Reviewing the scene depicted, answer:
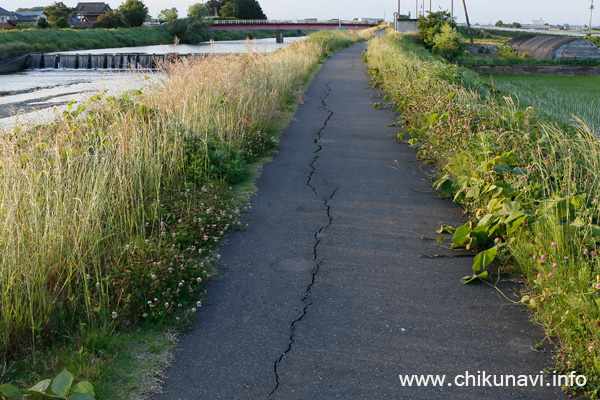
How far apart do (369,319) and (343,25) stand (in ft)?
330

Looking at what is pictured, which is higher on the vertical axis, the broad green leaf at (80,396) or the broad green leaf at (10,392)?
the broad green leaf at (10,392)

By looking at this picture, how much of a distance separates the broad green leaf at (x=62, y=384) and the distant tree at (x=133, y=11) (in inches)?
3358

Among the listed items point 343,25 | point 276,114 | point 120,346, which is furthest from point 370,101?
point 343,25

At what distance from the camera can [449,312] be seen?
164 inches

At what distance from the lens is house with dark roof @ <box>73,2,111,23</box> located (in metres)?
124

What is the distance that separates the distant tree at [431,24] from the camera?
45906 millimetres

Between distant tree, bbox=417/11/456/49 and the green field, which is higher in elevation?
distant tree, bbox=417/11/456/49

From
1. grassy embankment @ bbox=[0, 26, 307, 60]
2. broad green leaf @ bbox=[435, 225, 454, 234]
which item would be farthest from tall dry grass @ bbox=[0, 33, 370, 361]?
grassy embankment @ bbox=[0, 26, 307, 60]

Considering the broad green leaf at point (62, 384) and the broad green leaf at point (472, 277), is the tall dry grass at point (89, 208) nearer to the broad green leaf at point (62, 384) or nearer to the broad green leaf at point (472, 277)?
the broad green leaf at point (62, 384)

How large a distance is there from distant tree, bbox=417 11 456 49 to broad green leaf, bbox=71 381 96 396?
4642 centimetres

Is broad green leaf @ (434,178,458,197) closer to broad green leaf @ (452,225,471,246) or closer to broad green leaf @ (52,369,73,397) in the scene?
broad green leaf @ (452,225,471,246)

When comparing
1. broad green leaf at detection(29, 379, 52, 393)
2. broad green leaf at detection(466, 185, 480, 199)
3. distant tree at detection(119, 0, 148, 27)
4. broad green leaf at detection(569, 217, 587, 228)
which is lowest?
broad green leaf at detection(29, 379, 52, 393)

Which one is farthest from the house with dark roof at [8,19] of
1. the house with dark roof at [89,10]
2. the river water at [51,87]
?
the river water at [51,87]

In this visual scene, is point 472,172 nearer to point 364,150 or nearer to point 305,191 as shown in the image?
point 305,191
